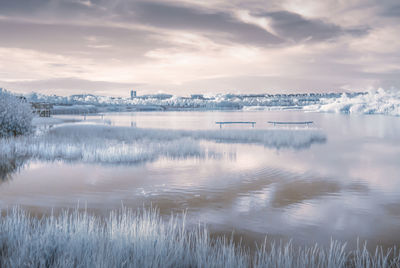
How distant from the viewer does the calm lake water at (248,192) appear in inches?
384

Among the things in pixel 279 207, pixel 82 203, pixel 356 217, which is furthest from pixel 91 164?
pixel 356 217

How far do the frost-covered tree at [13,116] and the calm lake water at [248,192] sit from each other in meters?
11.5

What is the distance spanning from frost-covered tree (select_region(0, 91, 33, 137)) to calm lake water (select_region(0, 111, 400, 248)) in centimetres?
1149

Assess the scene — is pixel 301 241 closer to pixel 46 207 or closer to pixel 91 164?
pixel 46 207

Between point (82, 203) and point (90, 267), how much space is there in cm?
632

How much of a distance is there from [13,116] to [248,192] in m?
22.7

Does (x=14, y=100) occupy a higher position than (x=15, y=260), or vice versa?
(x=14, y=100)

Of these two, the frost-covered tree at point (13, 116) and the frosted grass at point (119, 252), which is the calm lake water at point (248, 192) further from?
the frost-covered tree at point (13, 116)

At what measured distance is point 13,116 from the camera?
2895 centimetres

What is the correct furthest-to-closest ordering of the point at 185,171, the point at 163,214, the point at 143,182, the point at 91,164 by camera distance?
the point at 91,164 < the point at 185,171 < the point at 143,182 < the point at 163,214

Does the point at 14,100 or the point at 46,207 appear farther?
the point at 14,100

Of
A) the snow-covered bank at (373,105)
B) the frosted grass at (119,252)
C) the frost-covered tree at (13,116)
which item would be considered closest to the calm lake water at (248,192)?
the frosted grass at (119,252)

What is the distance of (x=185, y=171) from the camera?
17734mm

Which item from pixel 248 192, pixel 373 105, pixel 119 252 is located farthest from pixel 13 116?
pixel 373 105
